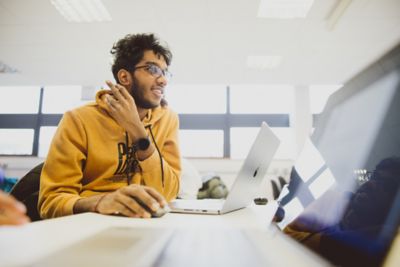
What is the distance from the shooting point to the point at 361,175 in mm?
385

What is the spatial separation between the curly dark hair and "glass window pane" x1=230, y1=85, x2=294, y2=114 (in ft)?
14.8

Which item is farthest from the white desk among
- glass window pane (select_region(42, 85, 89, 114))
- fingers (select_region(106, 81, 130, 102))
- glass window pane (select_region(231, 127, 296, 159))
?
glass window pane (select_region(42, 85, 89, 114))

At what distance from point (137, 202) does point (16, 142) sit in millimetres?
6810

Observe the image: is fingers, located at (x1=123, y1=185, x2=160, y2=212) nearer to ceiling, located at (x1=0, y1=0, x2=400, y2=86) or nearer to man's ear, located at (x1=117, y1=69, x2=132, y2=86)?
man's ear, located at (x1=117, y1=69, x2=132, y2=86)

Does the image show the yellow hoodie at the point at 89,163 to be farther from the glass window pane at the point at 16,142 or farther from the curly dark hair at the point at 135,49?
the glass window pane at the point at 16,142

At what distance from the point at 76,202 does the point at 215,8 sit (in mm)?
3039

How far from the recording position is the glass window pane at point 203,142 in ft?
19.1

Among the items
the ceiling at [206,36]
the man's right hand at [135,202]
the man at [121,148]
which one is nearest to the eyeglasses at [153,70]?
the man at [121,148]

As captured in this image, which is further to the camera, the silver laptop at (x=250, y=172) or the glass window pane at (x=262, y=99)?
the glass window pane at (x=262, y=99)

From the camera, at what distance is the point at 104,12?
337 centimetres

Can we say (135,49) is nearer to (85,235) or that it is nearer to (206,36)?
(85,235)

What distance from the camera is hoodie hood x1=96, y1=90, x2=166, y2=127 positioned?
1310 millimetres

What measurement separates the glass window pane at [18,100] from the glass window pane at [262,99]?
4.81 m

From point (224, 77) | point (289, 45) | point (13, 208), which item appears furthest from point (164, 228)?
point (224, 77)
